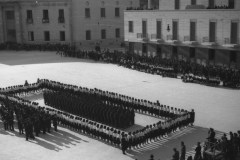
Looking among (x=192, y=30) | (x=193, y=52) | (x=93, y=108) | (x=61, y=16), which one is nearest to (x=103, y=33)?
(x=61, y=16)

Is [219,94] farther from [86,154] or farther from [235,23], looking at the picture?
[86,154]

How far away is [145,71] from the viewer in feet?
135

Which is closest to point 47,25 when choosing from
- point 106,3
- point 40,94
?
point 106,3

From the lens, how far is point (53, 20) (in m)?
61.2

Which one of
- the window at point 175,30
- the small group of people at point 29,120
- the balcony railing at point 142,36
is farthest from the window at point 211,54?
the small group of people at point 29,120

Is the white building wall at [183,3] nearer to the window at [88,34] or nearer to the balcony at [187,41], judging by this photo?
the balcony at [187,41]

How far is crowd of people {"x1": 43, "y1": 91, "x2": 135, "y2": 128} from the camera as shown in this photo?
76.1ft

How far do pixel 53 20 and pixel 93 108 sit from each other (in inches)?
1548

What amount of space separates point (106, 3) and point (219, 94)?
3656 centimetres

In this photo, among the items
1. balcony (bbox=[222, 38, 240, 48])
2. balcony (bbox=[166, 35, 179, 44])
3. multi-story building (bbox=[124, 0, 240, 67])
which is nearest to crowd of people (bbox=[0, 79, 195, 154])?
balcony (bbox=[222, 38, 240, 48])

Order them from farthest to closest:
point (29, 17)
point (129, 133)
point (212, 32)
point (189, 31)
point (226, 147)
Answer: point (29, 17) < point (189, 31) < point (212, 32) < point (129, 133) < point (226, 147)

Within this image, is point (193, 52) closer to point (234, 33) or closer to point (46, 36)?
point (234, 33)

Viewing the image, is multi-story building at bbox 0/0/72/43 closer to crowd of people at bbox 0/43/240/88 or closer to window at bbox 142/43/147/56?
crowd of people at bbox 0/43/240/88

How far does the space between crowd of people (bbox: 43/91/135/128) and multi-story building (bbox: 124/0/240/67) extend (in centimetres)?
1731
